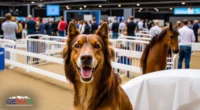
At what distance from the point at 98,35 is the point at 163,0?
22456mm

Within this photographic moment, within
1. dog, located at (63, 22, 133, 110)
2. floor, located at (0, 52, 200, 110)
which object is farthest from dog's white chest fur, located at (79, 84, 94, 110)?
floor, located at (0, 52, 200, 110)

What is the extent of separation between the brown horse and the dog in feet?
9.91

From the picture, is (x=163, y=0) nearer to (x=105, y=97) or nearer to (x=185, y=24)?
(x=185, y=24)

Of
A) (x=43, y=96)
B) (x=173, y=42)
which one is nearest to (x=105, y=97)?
(x=173, y=42)

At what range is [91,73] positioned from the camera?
84.4 inches

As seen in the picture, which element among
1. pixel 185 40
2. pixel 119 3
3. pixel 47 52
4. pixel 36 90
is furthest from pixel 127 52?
pixel 119 3

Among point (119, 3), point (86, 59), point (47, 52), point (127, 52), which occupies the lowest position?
point (47, 52)

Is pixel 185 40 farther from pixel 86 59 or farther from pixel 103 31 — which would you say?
pixel 86 59

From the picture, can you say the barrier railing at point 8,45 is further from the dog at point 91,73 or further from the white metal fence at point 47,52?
the dog at point 91,73

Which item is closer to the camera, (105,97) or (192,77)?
(105,97)

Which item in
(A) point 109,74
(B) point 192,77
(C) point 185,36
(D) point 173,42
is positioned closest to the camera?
(A) point 109,74

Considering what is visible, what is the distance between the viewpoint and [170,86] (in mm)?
2471

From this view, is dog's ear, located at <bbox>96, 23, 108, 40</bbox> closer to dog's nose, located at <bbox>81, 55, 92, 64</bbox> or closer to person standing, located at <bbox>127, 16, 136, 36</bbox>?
dog's nose, located at <bbox>81, 55, 92, 64</bbox>

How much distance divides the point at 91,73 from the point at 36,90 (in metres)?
4.60
